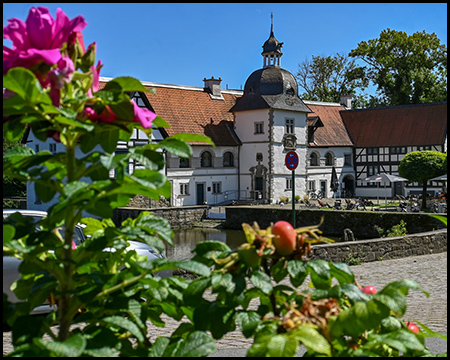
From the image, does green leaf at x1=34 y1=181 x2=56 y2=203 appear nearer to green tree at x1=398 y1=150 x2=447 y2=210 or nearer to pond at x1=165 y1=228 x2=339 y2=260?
pond at x1=165 y1=228 x2=339 y2=260

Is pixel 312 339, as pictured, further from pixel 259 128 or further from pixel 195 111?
pixel 195 111

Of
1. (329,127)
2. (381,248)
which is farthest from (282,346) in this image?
(329,127)

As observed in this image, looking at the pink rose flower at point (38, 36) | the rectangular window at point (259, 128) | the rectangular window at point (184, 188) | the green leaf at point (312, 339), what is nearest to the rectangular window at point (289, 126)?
the rectangular window at point (259, 128)

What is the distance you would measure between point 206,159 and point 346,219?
57.2 ft

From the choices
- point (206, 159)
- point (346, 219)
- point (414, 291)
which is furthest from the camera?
point (206, 159)

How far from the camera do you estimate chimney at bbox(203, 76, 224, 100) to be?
46.6m

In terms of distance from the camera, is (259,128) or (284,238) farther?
(259,128)

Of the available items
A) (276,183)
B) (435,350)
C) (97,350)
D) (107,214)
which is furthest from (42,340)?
(276,183)

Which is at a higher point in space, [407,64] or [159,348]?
[407,64]

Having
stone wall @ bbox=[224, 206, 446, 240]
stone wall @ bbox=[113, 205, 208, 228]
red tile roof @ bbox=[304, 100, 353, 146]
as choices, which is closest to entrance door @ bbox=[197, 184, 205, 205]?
stone wall @ bbox=[113, 205, 208, 228]

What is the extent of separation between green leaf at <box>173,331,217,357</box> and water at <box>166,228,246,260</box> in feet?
62.3

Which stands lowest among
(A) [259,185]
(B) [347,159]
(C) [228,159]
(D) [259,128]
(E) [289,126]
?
(A) [259,185]

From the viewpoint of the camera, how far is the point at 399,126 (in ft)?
157

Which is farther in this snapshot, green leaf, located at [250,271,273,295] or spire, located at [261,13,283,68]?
spire, located at [261,13,283,68]
